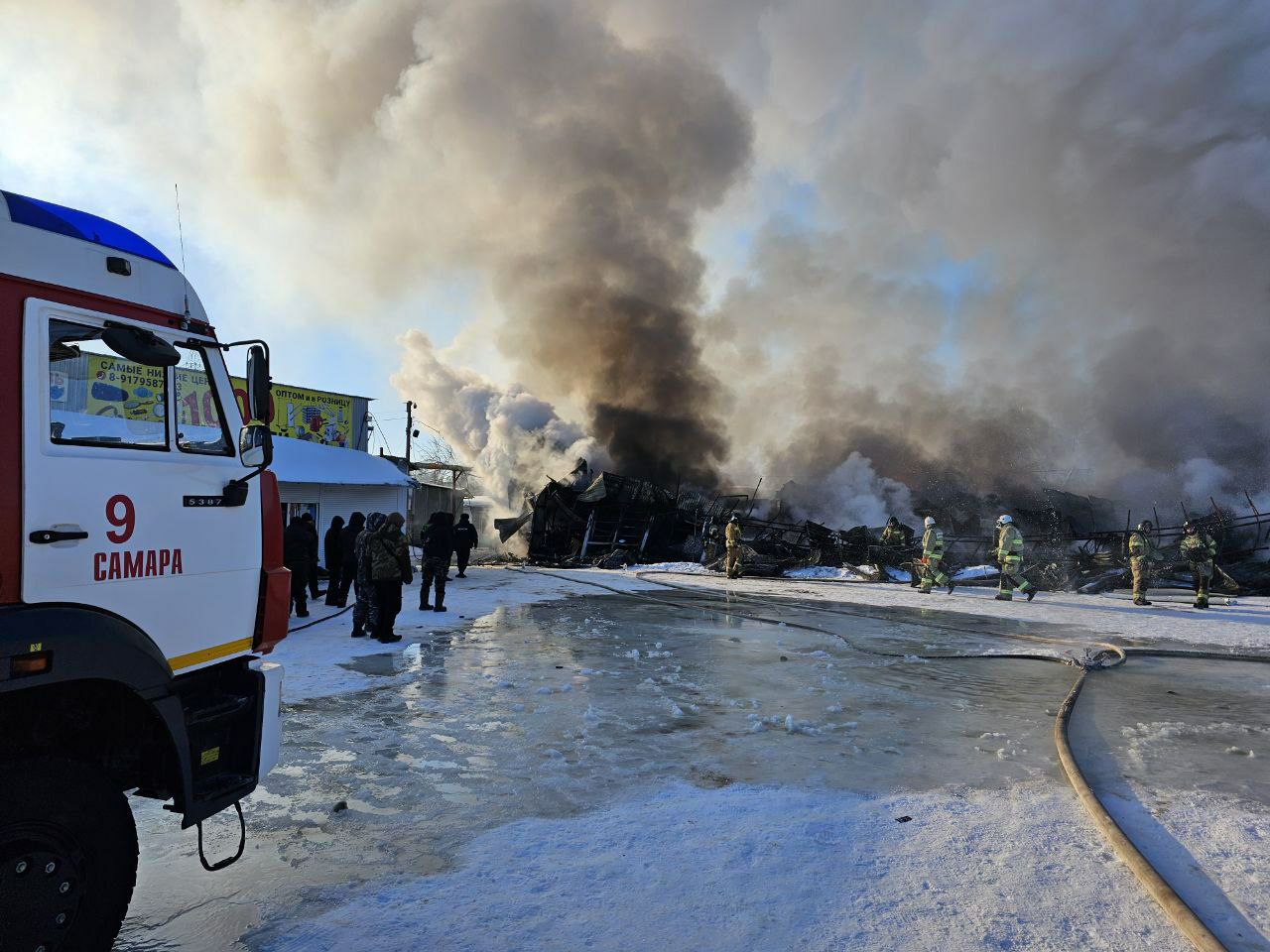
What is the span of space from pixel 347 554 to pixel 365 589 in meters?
3.00

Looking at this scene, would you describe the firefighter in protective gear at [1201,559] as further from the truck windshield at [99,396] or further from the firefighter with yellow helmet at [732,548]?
the truck windshield at [99,396]

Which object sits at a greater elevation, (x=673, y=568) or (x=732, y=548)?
(x=732, y=548)

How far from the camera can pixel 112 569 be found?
2.50 meters

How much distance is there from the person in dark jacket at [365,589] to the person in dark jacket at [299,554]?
1659 millimetres

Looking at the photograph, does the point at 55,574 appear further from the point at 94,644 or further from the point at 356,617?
the point at 356,617

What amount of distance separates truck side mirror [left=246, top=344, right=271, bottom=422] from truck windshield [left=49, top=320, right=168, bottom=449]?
12.2 inches

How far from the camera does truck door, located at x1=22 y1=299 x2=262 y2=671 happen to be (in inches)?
93.1

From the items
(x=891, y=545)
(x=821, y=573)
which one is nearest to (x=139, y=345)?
(x=891, y=545)

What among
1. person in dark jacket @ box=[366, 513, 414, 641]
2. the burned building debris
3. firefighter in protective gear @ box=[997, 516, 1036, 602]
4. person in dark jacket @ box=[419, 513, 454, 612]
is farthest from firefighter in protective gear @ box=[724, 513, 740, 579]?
person in dark jacket @ box=[366, 513, 414, 641]

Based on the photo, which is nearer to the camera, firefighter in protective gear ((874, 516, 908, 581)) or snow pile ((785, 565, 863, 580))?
firefighter in protective gear ((874, 516, 908, 581))

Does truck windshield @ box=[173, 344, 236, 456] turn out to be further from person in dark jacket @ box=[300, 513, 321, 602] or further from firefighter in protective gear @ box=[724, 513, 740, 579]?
firefighter in protective gear @ box=[724, 513, 740, 579]

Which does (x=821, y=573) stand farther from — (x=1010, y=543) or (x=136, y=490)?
(x=136, y=490)

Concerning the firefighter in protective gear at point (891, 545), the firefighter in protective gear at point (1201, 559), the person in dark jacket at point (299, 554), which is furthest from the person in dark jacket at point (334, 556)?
the firefighter in protective gear at point (1201, 559)

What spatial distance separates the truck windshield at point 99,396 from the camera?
248 centimetres
